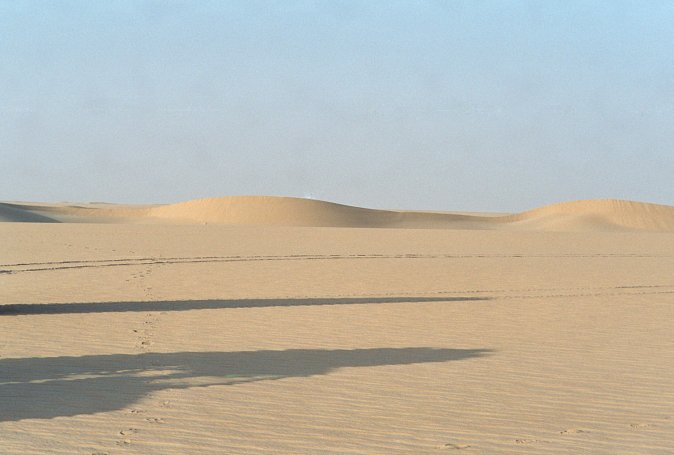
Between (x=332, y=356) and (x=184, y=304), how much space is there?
608 cm

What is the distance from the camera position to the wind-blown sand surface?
21.5 ft

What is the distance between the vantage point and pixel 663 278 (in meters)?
23.9

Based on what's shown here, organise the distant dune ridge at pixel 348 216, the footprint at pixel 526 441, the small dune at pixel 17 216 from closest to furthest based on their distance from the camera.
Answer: the footprint at pixel 526 441
the small dune at pixel 17 216
the distant dune ridge at pixel 348 216

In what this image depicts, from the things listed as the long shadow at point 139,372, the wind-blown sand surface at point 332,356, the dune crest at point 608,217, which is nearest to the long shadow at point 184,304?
the wind-blown sand surface at point 332,356

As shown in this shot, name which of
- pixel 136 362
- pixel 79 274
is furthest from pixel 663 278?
pixel 136 362

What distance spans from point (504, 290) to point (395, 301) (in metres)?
3.79

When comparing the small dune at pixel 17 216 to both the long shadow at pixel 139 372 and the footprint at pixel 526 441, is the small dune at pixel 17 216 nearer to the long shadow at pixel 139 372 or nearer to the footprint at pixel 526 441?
the long shadow at pixel 139 372

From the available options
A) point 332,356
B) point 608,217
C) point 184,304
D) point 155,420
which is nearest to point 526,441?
point 155,420

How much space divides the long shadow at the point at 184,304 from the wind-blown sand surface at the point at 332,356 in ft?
0.22

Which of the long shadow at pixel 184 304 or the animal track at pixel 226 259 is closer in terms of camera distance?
the long shadow at pixel 184 304

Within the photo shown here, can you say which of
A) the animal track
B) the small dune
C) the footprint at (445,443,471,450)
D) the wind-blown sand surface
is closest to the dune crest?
the animal track

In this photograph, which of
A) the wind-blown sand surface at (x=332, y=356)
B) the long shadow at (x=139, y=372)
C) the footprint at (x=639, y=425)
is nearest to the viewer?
the wind-blown sand surface at (x=332, y=356)

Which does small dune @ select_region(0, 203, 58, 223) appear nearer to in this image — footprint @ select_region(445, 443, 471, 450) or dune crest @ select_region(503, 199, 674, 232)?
dune crest @ select_region(503, 199, 674, 232)

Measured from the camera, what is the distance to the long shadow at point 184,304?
14.6 meters
